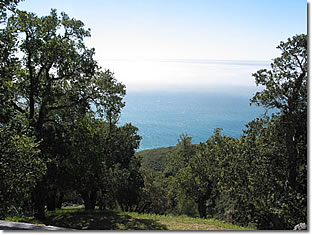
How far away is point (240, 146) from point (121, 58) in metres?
3.62

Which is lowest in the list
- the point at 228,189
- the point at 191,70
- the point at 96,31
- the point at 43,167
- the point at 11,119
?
the point at 228,189

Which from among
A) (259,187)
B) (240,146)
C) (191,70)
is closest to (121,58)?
(191,70)

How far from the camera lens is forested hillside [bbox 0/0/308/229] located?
4.67 m

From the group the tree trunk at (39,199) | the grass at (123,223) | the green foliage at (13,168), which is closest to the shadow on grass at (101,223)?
the grass at (123,223)

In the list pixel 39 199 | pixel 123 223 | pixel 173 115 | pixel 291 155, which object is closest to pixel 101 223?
pixel 123 223

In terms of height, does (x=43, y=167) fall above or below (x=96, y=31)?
below

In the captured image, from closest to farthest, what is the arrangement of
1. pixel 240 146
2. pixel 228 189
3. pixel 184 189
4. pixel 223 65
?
pixel 223 65 → pixel 240 146 → pixel 228 189 → pixel 184 189

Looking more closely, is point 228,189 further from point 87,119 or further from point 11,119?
point 11,119

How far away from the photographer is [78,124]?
22.5ft

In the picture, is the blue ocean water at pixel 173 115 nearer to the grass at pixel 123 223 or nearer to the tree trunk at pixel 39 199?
the tree trunk at pixel 39 199

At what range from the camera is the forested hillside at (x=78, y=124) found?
4668mm

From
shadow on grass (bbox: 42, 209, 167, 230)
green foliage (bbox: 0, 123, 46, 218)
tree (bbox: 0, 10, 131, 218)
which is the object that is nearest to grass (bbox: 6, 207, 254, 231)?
shadow on grass (bbox: 42, 209, 167, 230)

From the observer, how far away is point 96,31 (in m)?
5.11

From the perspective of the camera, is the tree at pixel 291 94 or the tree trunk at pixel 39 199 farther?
the tree trunk at pixel 39 199
